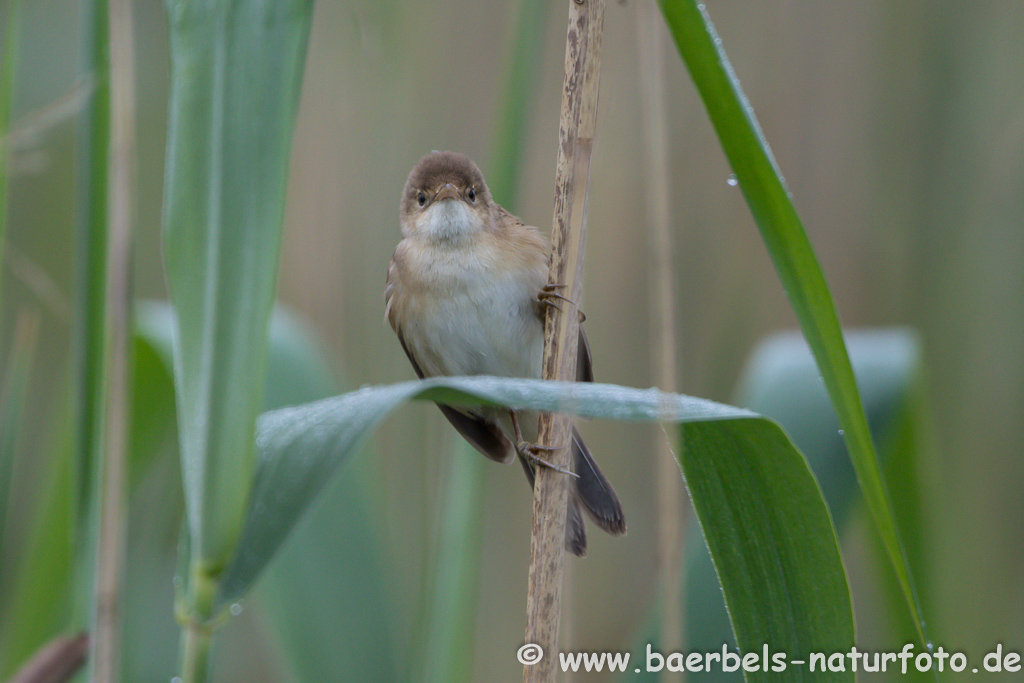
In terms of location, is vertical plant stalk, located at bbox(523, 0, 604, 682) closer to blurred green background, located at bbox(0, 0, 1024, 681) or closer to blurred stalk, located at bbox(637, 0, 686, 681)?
blurred stalk, located at bbox(637, 0, 686, 681)

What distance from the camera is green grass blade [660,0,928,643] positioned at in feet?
2.58

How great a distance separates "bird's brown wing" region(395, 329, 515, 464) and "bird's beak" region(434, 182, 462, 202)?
474 millimetres

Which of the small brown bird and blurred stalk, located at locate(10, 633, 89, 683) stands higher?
the small brown bird

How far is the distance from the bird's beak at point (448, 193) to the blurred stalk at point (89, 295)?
89cm

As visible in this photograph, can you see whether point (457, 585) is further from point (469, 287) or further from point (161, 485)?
point (161, 485)

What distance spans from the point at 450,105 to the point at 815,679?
7.03 feet

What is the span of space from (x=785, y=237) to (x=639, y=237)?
190 centimetres

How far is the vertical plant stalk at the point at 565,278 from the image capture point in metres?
1.01

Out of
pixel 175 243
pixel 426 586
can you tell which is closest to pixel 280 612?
pixel 426 586

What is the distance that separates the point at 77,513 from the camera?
107cm

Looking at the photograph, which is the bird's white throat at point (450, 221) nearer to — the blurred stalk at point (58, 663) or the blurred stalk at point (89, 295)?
the blurred stalk at point (89, 295)
